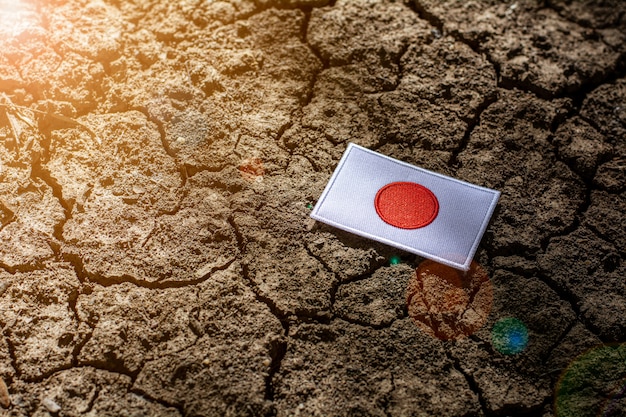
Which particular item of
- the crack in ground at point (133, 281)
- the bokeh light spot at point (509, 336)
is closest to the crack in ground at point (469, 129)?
the bokeh light spot at point (509, 336)

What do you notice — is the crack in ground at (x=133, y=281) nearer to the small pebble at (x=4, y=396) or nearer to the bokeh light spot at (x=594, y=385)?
the small pebble at (x=4, y=396)

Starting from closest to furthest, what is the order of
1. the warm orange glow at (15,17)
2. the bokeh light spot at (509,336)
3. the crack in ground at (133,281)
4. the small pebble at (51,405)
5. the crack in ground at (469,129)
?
the small pebble at (51,405), the bokeh light spot at (509,336), the crack in ground at (133,281), the crack in ground at (469,129), the warm orange glow at (15,17)

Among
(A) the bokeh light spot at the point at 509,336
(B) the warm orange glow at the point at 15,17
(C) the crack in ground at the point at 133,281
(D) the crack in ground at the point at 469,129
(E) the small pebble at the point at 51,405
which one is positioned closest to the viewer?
(E) the small pebble at the point at 51,405

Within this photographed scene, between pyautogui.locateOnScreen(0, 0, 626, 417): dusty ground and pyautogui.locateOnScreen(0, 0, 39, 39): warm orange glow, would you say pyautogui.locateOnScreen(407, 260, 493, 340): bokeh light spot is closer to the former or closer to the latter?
pyautogui.locateOnScreen(0, 0, 626, 417): dusty ground

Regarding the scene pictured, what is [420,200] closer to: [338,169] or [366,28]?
[338,169]

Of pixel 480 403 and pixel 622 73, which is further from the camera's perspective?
pixel 622 73

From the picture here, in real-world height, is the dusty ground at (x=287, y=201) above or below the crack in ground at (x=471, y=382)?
above

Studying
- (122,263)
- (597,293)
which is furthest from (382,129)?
(122,263)
